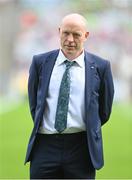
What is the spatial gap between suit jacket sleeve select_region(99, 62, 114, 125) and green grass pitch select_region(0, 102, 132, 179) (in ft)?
9.21

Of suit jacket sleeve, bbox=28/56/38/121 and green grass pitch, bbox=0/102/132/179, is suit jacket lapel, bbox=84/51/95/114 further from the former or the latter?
green grass pitch, bbox=0/102/132/179

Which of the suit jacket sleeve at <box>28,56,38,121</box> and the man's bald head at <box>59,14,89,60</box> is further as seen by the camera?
the suit jacket sleeve at <box>28,56,38,121</box>

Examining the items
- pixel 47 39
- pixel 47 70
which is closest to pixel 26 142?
pixel 47 39

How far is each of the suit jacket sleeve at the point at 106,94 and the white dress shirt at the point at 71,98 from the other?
14cm

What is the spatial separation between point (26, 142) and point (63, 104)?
5.68 m

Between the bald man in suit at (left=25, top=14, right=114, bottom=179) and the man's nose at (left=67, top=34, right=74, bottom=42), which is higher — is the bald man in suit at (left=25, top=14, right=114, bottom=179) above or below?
below

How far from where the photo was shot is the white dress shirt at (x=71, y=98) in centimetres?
352

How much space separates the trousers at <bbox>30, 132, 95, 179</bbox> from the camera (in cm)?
352

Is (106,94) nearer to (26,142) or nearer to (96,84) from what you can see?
(96,84)

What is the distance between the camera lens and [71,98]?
355 centimetres

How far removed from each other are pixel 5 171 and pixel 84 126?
3.82 metres

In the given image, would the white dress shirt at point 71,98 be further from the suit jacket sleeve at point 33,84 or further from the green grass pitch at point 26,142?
the green grass pitch at point 26,142

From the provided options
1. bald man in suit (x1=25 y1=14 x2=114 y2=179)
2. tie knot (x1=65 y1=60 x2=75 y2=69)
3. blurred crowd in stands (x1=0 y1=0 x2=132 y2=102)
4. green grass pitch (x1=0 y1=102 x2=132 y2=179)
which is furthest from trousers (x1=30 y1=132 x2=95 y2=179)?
blurred crowd in stands (x1=0 y1=0 x2=132 y2=102)

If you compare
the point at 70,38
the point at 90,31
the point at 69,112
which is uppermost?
the point at 90,31
